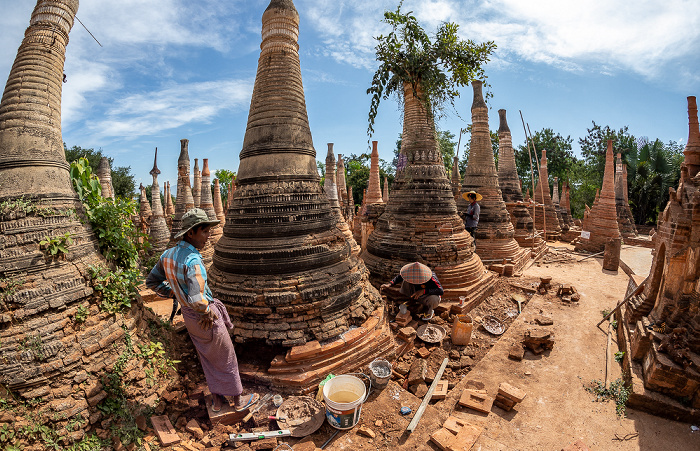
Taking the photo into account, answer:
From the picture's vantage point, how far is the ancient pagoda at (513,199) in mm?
13508

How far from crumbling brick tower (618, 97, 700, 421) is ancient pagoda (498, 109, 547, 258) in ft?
24.5

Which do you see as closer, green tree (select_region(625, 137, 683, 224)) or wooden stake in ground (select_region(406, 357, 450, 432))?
wooden stake in ground (select_region(406, 357, 450, 432))

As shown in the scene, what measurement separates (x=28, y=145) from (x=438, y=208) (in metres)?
7.00

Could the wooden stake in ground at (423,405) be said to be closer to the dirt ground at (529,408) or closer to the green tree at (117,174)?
the dirt ground at (529,408)

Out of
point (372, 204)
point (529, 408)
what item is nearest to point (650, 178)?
point (372, 204)

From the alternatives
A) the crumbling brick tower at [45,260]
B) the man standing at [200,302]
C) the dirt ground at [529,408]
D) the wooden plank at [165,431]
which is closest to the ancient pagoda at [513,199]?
the dirt ground at [529,408]

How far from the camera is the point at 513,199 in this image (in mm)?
14180

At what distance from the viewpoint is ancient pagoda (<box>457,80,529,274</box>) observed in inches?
428

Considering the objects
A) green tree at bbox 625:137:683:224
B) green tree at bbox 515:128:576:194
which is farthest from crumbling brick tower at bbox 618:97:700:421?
green tree at bbox 515:128:576:194

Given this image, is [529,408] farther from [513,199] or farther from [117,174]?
[117,174]

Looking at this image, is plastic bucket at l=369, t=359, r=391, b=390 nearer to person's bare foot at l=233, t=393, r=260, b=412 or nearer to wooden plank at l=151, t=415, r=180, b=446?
person's bare foot at l=233, t=393, r=260, b=412

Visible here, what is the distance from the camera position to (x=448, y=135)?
37.4 meters

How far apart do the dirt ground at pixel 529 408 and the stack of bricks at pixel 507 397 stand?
0.36 ft

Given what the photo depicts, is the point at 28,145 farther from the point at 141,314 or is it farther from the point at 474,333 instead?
the point at 474,333
